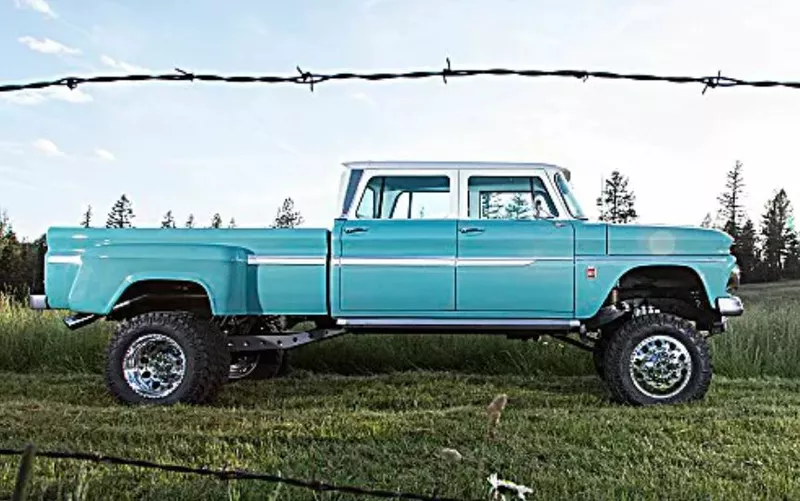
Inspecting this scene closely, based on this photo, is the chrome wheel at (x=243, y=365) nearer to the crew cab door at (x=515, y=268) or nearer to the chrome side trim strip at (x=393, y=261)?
the chrome side trim strip at (x=393, y=261)

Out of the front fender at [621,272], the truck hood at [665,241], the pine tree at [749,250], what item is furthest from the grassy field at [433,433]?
the pine tree at [749,250]

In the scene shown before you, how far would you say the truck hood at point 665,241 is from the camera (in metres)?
6.66

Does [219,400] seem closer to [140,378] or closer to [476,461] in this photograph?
[140,378]

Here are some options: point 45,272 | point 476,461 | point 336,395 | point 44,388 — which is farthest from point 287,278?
point 476,461

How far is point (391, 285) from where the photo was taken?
22.0 feet

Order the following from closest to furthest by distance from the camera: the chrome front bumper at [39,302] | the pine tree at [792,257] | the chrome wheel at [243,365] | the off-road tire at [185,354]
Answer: the off-road tire at [185,354] < the chrome front bumper at [39,302] < the chrome wheel at [243,365] < the pine tree at [792,257]

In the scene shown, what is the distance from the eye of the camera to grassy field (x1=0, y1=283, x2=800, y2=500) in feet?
12.5

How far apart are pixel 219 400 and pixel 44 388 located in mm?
1657

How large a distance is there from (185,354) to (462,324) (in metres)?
2.20

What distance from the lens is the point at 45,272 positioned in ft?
22.1

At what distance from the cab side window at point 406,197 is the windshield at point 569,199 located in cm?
96

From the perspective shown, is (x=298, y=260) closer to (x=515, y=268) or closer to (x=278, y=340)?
(x=278, y=340)

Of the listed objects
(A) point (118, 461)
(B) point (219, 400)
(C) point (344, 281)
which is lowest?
(B) point (219, 400)

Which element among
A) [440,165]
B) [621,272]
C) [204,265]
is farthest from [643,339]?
[204,265]
